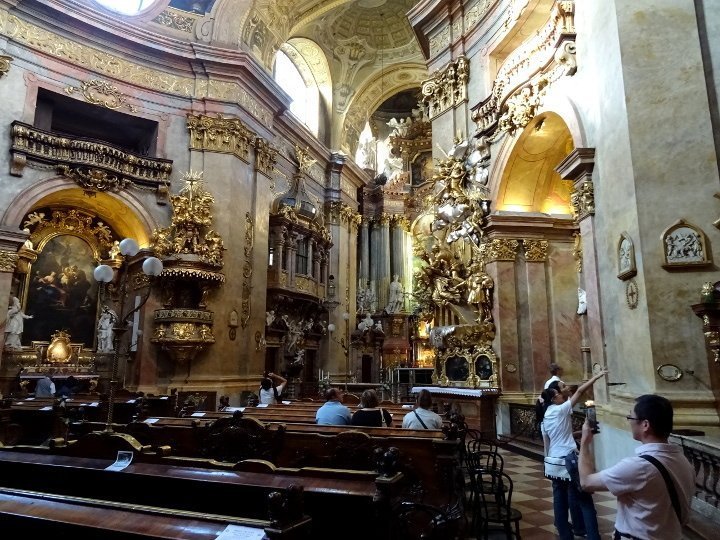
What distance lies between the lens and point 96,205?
12.6 metres

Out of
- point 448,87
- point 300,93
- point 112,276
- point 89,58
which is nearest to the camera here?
point 112,276

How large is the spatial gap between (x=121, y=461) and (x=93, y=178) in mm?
10053

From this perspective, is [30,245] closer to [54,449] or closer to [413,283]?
[54,449]

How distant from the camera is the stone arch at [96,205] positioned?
10.6 meters

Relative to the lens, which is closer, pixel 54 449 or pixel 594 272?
pixel 54 449

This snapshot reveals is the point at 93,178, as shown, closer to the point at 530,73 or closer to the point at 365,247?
the point at 530,73

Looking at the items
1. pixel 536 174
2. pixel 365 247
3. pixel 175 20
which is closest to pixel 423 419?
pixel 536 174

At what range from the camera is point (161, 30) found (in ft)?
43.4

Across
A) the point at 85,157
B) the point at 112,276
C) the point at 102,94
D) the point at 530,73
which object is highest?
the point at 102,94

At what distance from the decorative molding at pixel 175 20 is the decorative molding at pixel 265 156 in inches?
136

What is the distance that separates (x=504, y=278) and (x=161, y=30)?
10975mm

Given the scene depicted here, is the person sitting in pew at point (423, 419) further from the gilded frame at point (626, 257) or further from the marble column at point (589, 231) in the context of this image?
the marble column at point (589, 231)

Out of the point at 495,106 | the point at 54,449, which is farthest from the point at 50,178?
the point at 495,106

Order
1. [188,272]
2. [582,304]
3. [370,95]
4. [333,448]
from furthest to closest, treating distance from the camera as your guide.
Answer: [370,95] → [188,272] → [582,304] → [333,448]
